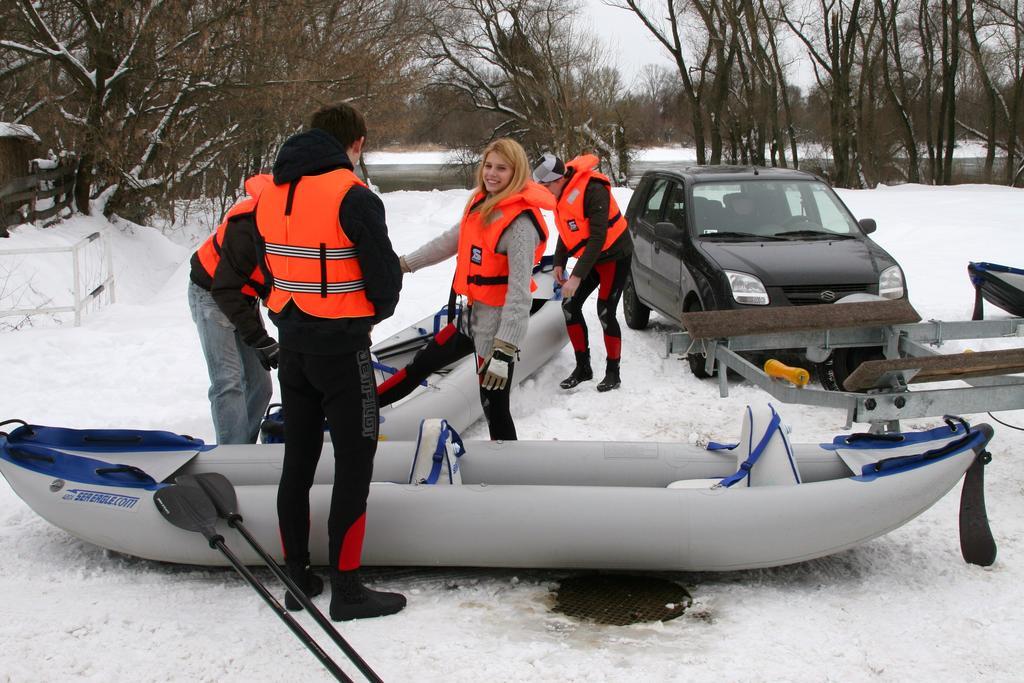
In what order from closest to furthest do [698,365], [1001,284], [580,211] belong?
[580,211]
[698,365]
[1001,284]

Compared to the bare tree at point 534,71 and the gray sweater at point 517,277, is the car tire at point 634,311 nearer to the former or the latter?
the gray sweater at point 517,277

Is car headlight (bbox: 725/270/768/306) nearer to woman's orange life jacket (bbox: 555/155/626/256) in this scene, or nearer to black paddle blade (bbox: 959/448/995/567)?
woman's orange life jacket (bbox: 555/155/626/256)

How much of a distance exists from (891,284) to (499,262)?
369cm

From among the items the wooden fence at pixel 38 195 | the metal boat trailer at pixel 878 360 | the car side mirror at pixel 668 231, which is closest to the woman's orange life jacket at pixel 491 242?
the metal boat trailer at pixel 878 360

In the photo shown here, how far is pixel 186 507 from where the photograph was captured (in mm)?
3670

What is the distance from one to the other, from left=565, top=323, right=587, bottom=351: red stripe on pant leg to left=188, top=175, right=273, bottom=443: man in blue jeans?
2507 mm

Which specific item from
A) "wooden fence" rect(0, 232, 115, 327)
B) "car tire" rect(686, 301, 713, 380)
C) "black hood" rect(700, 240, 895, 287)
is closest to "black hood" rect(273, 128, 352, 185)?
"black hood" rect(700, 240, 895, 287)

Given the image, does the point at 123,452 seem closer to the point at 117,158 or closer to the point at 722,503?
the point at 722,503

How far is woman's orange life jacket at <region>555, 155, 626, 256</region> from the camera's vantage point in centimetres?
638

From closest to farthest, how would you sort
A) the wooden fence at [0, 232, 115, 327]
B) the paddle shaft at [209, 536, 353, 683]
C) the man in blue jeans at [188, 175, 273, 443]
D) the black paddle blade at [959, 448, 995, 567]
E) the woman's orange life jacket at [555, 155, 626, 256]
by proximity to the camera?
1. the paddle shaft at [209, 536, 353, 683]
2. the black paddle blade at [959, 448, 995, 567]
3. the man in blue jeans at [188, 175, 273, 443]
4. the woman's orange life jacket at [555, 155, 626, 256]
5. the wooden fence at [0, 232, 115, 327]

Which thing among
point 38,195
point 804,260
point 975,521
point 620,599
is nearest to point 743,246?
point 804,260

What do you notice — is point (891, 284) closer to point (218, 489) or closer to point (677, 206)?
point (677, 206)

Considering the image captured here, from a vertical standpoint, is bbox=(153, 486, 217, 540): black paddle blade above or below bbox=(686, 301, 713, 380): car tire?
above

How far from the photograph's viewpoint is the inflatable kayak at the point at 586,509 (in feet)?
12.1
